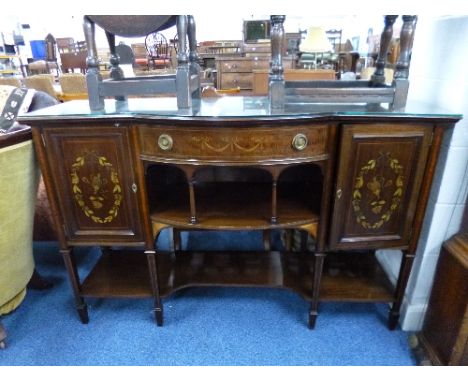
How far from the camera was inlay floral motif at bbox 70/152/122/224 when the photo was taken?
1129 mm

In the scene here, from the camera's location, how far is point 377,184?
1.12 m

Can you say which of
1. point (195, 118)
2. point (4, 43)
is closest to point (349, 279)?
point (195, 118)

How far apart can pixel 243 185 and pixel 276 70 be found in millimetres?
561

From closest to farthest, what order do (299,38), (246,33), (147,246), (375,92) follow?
(375,92), (147,246), (246,33), (299,38)

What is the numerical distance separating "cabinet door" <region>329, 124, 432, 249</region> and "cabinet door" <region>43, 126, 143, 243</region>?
2.35 ft

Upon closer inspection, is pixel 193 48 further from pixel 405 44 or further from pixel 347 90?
pixel 405 44

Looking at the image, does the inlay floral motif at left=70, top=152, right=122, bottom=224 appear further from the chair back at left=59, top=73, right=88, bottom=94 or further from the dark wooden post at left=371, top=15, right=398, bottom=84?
the chair back at left=59, top=73, right=88, bottom=94

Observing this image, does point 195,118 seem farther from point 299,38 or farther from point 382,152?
point 299,38

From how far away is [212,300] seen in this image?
159 centimetres

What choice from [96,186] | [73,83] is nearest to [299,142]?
[96,186]

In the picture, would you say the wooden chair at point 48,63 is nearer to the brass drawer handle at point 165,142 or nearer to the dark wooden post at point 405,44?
the brass drawer handle at point 165,142

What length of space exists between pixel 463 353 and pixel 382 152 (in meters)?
0.71

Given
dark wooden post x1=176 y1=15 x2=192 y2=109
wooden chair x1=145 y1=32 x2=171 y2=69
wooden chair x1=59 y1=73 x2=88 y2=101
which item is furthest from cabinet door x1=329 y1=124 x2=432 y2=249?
wooden chair x1=145 y1=32 x2=171 y2=69

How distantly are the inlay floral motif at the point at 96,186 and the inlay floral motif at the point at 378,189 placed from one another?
2.72 ft
